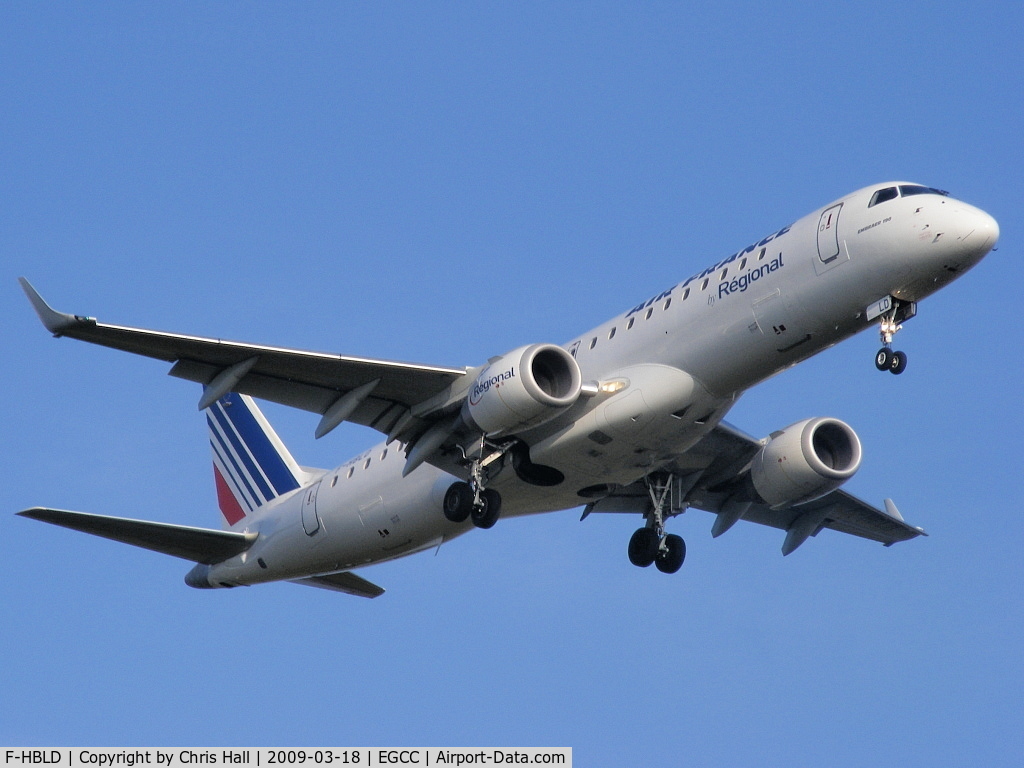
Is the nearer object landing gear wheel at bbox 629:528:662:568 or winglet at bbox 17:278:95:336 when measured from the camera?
winglet at bbox 17:278:95:336

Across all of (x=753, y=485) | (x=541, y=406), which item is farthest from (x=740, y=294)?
(x=753, y=485)

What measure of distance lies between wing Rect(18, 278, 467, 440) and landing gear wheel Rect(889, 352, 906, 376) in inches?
309

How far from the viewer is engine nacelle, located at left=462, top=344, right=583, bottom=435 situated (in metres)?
27.7

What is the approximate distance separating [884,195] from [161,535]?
16176 mm

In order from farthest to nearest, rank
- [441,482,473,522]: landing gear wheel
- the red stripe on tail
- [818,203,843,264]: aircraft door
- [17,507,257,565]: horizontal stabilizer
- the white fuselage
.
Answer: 1. the red stripe on tail
2. [17,507,257,565]: horizontal stabilizer
3. [441,482,473,522]: landing gear wheel
4. [818,203,843,264]: aircraft door
5. the white fuselage

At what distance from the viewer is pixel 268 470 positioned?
3628 cm

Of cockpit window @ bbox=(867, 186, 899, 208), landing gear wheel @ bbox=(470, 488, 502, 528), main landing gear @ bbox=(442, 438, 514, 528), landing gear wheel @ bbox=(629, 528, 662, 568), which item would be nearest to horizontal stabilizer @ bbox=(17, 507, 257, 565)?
main landing gear @ bbox=(442, 438, 514, 528)

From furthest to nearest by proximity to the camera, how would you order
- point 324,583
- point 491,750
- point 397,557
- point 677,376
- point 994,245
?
point 324,583, point 397,557, point 677,376, point 994,245, point 491,750

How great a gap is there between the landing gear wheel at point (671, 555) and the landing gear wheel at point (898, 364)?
7.82 meters

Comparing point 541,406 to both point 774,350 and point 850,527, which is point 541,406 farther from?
point 850,527

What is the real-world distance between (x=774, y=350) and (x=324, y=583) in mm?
13116

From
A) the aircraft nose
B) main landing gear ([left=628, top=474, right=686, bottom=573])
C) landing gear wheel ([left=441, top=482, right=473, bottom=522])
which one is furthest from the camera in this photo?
main landing gear ([left=628, top=474, right=686, bottom=573])

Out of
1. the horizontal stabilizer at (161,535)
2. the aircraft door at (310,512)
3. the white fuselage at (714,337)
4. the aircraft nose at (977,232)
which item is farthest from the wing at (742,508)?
the horizontal stabilizer at (161,535)

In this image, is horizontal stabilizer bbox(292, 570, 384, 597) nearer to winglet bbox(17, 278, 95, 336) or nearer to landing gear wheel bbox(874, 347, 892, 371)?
winglet bbox(17, 278, 95, 336)
